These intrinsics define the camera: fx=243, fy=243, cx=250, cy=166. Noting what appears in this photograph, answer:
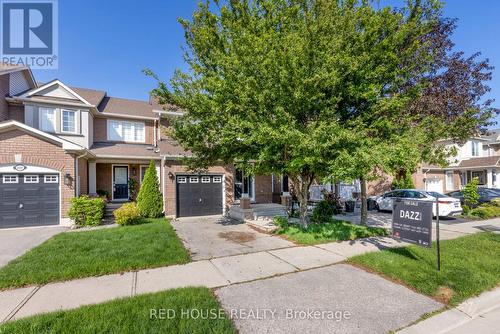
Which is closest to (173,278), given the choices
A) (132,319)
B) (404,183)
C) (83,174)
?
(132,319)

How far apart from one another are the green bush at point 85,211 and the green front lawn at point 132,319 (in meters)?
8.32

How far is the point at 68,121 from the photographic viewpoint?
1383cm

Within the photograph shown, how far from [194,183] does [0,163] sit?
8169mm

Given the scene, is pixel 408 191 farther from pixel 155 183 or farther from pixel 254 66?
pixel 155 183

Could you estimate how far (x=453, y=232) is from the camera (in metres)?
9.41

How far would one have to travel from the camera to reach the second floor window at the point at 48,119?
13.4 meters

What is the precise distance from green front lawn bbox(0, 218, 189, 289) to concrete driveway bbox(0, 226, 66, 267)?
404mm

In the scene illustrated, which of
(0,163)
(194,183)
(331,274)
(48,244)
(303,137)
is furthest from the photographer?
(194,183)

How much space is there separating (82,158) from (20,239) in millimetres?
5112

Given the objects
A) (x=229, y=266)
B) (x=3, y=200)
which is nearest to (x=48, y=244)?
(x=3, y=200)

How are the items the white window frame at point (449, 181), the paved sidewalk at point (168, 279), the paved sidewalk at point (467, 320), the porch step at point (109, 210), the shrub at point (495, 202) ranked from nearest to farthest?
the paved sidewalk at point (467, 320) → the paved sidewalk at point (168, 279) → the porch step at point (109, 210) → the shrub at point (495, 202) → the white window frame at point (449, 181)

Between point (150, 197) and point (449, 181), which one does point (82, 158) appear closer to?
point (150, 197)

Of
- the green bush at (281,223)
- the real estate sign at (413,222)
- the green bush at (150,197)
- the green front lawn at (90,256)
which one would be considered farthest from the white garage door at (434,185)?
the green front lawn at (90,256)

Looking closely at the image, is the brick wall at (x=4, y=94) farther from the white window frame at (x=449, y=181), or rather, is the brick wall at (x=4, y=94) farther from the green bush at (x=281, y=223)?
the white window frame at (x=449, y=181)
